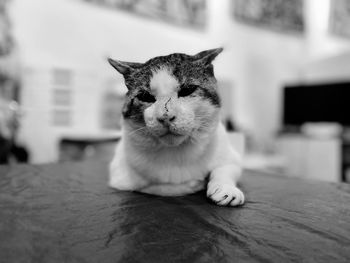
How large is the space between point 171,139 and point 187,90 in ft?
0.35

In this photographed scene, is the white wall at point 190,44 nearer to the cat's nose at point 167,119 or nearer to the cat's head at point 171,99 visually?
the cat's head at point 171,99

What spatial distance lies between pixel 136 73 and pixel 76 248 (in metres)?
0.39

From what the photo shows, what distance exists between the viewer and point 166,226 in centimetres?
47

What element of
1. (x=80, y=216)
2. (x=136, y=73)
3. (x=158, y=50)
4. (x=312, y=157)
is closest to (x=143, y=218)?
(x=80, y=216)

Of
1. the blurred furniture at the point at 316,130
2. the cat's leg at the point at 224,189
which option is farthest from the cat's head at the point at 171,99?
the blurred furniture at the point at 316,130

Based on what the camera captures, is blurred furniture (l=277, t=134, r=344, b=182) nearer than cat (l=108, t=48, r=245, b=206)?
No

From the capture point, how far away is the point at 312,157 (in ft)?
9.32

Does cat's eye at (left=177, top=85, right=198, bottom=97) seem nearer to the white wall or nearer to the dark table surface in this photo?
the dark table surface

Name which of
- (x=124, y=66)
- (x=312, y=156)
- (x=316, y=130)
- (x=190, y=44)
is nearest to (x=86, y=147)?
(x=124, y=66)

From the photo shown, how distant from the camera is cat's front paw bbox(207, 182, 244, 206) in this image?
58 cm

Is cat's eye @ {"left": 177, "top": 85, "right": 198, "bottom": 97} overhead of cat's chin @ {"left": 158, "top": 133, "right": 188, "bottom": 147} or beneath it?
overhead

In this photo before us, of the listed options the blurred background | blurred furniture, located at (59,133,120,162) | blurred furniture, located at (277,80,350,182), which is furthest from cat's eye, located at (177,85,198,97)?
blurred furniture, located at (277,80,350,182)

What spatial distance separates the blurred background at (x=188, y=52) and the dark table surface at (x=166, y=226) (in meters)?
0.61

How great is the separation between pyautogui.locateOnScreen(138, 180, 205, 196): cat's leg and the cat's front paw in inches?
2.6
